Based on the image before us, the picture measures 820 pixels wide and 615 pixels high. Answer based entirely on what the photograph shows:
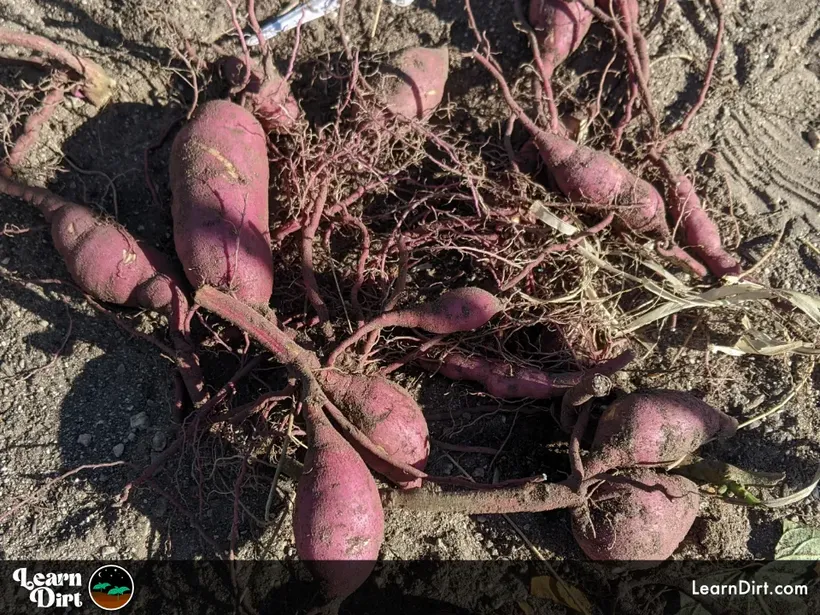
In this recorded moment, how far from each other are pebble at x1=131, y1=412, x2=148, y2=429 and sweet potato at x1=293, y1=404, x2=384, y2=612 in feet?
1.96

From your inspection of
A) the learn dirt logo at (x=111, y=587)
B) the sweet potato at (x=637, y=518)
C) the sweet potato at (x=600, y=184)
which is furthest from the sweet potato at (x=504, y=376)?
the learn dirt logo at (x=111, y=587)

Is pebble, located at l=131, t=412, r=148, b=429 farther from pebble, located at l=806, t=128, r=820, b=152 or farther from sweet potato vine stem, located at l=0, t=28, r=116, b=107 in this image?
pebble, located at l=806, t=128, r=820, b=152

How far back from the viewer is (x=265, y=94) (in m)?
1.76

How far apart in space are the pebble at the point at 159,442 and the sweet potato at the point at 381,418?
0.55 metres

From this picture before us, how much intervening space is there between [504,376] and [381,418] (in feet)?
1.35

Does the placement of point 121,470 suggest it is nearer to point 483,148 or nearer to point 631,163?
point 483,148

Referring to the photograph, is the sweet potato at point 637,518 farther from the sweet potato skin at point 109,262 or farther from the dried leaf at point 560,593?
the sweet potato skin at point 109,262

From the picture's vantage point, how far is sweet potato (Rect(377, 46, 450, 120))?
181 cm

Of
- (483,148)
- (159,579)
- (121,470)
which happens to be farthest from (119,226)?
(483,148)

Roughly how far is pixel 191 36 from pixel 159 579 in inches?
68.6

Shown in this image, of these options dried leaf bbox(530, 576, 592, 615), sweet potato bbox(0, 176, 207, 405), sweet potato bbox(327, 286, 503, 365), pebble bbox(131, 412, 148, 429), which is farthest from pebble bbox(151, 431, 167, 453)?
dried leaf bbox(530, 576, 592, 615)

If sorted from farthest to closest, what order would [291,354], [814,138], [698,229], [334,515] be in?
[814,138] → [698,229] → [291,354] → [334,515]

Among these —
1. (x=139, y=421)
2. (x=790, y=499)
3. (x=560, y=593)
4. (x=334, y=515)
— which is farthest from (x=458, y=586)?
(x=139, y=421)

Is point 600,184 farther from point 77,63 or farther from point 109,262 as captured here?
point 77,63
